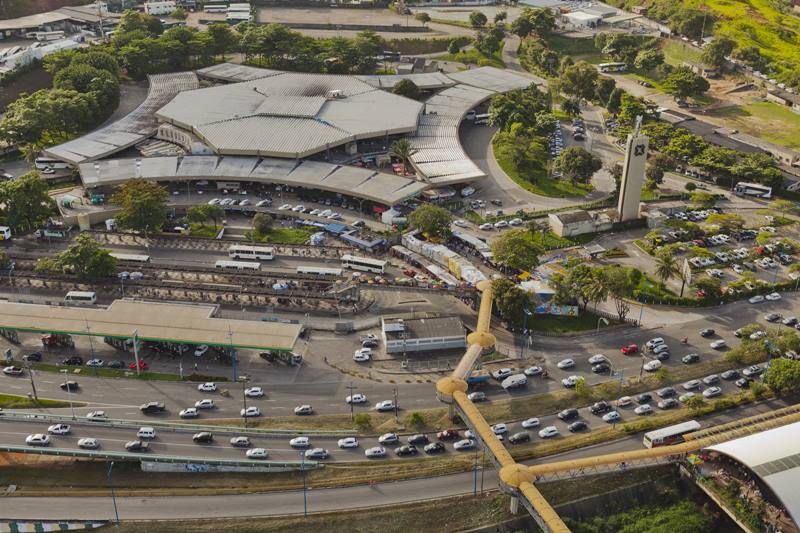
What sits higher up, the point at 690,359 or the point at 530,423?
the point at 530,423

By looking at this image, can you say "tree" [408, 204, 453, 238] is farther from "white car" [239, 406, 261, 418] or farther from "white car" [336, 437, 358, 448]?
"white car" [336, 437, 358, 448]

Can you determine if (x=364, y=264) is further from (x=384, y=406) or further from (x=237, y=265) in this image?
(x=384, y=406)

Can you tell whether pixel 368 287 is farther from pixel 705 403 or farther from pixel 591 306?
pixel 705 403

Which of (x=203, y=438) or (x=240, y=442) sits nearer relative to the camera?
(x=240, y=442)

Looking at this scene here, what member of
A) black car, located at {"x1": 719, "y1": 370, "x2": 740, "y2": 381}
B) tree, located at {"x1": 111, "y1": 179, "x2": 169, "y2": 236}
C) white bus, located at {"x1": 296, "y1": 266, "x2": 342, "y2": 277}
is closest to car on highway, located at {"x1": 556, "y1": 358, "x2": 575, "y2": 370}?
black car, located at {"x1": 719, "y1": 370, "x2": 740, "y2": 381}

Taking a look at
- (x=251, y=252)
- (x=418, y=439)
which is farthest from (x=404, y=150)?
(x=418, y=439)

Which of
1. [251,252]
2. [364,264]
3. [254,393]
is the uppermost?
[251,252]

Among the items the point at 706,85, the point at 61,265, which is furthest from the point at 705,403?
the point at 706,85
